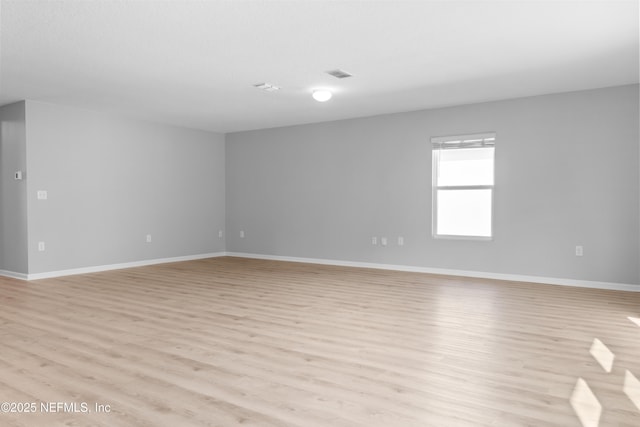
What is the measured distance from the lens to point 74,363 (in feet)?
9.26

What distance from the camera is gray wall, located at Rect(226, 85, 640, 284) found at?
5.47m

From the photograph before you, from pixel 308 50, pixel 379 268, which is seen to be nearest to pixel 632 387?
pixel 308 50

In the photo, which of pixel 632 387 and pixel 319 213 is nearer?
pixel 632 387

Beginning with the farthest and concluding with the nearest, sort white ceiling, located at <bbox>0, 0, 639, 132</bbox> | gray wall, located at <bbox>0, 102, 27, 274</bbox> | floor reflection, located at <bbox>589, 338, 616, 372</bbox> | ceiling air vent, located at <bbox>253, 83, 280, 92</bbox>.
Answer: gray wall, located at <bbox>0, 102, 27, 274</bbox> → ceiling air vent, located at <bbox>253, 83, 280, 92</bbox> → white ceiling, located at <bbox>0, 0, 639, 132</bbox> → floor reflection, located at <bbox>589, 338, 616, 372</bbox>

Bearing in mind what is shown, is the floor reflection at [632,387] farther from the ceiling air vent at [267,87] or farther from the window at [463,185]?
the ceiling air vent at [267,87]

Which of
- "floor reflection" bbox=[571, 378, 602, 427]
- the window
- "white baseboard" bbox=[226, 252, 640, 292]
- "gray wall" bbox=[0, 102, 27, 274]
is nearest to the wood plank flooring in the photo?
"floor reflection" bbox=[571, 378, 602, 427]

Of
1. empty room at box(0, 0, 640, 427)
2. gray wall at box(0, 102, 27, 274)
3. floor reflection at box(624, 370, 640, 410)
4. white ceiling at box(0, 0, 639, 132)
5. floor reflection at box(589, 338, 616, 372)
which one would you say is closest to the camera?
floor reflection at box(624, 370, 640, 410)

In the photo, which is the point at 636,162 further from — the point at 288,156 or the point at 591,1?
the point at 288,156

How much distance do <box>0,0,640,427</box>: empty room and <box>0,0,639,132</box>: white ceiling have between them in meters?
0.03

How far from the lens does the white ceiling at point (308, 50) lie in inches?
128

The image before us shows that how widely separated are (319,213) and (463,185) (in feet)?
8.16

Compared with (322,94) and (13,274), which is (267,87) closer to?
(322,94)

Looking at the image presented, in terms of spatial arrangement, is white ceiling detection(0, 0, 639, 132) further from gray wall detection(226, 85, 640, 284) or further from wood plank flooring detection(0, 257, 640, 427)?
wood plank flooring detection(0, 257, 640, 427)

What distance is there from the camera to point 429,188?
6.67 m
